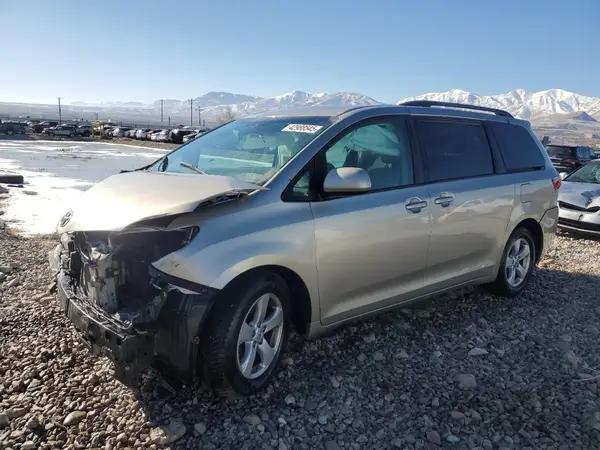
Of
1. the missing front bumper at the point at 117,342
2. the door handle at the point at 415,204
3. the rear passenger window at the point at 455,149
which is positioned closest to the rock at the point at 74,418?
the missing front bumper at the point at 117,342

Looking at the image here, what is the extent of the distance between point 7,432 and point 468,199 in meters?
3.60

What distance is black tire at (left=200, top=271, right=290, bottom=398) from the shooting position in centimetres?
264

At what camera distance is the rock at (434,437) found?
8.71ft

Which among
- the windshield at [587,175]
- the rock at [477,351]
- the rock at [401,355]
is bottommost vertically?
the rock at [477,351]

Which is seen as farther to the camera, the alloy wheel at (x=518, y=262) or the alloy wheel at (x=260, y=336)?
the alloy wheel at (x=518, y=262)

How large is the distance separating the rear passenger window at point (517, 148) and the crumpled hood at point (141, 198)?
2884 millimetres

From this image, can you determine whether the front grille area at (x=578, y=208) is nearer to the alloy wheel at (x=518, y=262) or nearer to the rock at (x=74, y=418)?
the alloy wheel at (x=518, y=262)

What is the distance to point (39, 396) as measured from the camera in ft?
9.55

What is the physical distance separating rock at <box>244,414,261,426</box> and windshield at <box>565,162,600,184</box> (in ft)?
28.1

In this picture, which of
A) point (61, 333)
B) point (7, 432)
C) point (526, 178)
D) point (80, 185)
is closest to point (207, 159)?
point (61, 333)

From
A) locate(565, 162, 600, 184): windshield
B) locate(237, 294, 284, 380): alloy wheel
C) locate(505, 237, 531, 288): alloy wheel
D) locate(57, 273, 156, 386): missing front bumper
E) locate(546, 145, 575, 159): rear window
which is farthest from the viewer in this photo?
locate(546, 145, 575, 159): rear window

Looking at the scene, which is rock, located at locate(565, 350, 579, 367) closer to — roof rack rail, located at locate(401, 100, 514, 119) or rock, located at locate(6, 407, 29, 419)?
roof rack rail, located at locate(401, 100, 514, 119)

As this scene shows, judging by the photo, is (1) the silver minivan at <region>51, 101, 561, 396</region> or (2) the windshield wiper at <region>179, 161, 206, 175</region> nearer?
(1) the silver minivan at <region>51, 101, 561, 396</region>

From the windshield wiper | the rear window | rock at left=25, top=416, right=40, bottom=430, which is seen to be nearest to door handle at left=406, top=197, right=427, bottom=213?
the windshield wiper
